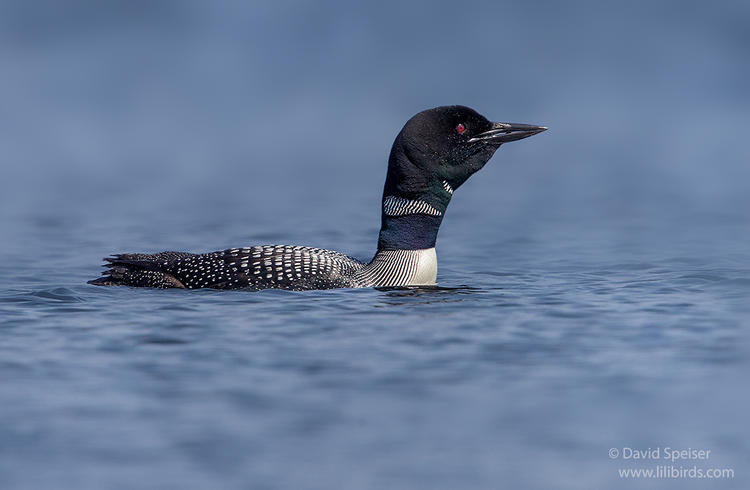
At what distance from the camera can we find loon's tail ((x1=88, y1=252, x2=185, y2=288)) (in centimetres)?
775

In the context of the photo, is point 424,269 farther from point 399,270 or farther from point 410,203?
point 410,203

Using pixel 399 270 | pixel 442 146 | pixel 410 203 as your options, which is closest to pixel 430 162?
pixel 442 146

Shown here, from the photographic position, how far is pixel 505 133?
7977 mm

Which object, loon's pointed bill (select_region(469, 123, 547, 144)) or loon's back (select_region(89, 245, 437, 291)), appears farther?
loon's pointed bill (select_region(469, 123, 547, 144))

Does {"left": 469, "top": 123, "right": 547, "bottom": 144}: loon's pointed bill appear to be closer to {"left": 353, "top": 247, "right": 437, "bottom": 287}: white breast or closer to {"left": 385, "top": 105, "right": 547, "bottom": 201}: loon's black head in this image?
{"left": 385, "top": 105, "right": 547, "bottom": 201}: loon's black head

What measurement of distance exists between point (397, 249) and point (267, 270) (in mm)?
943

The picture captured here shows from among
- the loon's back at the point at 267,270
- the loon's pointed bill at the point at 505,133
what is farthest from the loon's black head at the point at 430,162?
the loon's back at the point at 267,270

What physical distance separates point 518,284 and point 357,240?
3.20 meters

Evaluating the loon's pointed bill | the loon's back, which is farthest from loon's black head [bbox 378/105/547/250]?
the loon's back

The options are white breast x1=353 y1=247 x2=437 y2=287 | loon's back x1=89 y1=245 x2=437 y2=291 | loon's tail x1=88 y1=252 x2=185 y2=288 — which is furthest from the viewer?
white breast x1=353 y1=247 x2=437 y2=287

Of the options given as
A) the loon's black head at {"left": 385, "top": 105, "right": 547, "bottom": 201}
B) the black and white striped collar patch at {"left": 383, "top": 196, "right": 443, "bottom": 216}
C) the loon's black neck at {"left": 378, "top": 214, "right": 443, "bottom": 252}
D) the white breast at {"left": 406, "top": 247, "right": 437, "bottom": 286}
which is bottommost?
the white breast at {"left": 406, "top": 247, "right": 437, "bottom": 286}

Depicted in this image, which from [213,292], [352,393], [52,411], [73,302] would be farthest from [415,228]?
[52,411]

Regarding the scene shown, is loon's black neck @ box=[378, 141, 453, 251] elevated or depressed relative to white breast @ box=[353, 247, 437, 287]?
elevated

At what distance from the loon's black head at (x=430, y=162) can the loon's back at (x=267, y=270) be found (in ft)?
0.56
